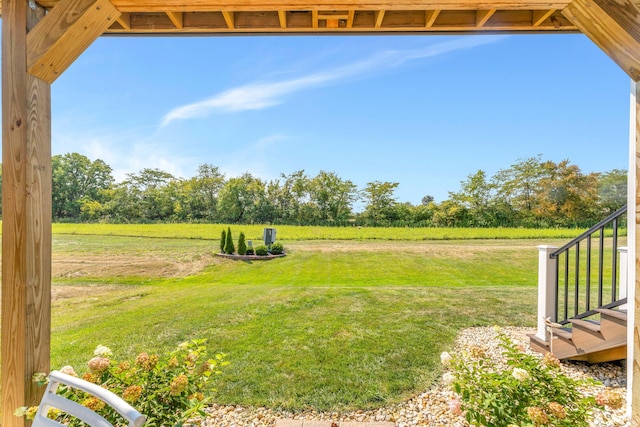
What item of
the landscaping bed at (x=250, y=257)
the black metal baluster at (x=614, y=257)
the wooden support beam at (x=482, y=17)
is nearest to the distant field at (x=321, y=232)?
the landscaping bed at (x=250, y=257)

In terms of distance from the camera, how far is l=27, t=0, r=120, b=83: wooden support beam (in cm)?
108

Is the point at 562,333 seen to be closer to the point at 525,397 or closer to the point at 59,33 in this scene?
the point at 525,397

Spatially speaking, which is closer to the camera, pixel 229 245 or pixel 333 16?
pixel 333 16

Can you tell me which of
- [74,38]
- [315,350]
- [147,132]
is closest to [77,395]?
[74,38]

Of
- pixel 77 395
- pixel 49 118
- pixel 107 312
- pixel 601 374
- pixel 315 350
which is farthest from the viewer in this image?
pixel 107 312

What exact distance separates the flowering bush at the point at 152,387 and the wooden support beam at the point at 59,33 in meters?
1.24

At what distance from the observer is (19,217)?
3.54ft

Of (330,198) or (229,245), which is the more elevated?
(330,198)

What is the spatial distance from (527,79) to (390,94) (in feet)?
4.92

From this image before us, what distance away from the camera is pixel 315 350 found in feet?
7.69

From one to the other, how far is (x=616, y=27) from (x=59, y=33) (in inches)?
85.1

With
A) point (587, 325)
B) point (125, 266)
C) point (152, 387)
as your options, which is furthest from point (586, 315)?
point (125, 266)

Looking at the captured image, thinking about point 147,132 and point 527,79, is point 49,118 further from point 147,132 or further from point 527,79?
point 527,79

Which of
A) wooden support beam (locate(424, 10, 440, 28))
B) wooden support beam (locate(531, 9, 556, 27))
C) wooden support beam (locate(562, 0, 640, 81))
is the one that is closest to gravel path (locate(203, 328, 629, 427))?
wooden support beam (locate(562, 0, 640, 81))
